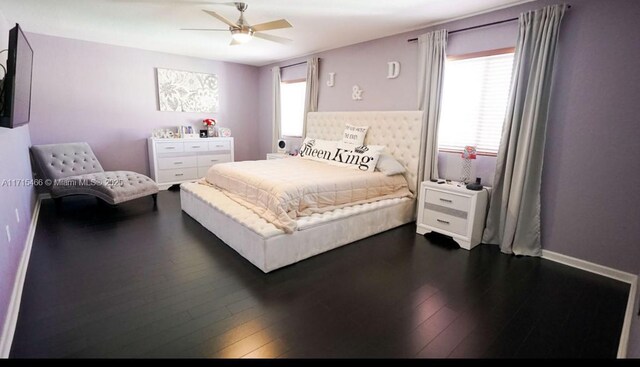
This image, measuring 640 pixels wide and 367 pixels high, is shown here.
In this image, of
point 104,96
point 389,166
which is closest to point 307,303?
point 389,166

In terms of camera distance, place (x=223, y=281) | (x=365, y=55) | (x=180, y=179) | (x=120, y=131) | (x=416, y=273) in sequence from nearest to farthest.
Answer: (x=223, y=281), (x=416, y=273), (x=365, y=55), (x=120, y=131), (x=180, y=179)

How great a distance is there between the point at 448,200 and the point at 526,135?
3.07 feet

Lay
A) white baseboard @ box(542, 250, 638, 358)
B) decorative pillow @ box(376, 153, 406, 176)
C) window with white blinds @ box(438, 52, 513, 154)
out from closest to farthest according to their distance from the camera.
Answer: white baseboard @ box(542, 250, 638, 358) < window with white blinds @ box(438, 52, 513, 154) < decorative pillow @ box(376, 153, 406, 176)

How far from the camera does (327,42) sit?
452 cm

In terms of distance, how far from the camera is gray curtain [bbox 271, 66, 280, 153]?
19.6 ft

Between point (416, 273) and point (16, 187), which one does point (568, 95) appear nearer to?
point (416, 273)

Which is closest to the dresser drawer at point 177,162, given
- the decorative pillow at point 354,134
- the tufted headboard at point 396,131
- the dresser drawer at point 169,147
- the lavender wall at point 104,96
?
the dresser drawer at point 169,147

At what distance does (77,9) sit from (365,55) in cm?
349

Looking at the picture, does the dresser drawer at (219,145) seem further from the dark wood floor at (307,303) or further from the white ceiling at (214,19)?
the dark wood floor at (307,303)

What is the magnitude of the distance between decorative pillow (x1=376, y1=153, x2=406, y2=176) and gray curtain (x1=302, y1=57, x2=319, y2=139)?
1984mm

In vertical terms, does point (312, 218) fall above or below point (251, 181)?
below

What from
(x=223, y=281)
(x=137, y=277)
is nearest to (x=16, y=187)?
(x=137, y=277)

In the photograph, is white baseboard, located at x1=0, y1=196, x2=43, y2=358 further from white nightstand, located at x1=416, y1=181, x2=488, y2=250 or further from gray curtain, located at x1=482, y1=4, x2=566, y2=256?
gray curtain, located at x1=482, y1=4, x2=566, y2=256

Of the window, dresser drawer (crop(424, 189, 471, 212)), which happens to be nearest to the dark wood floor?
dresser drawer (crop(424, 189, 471, 212))
